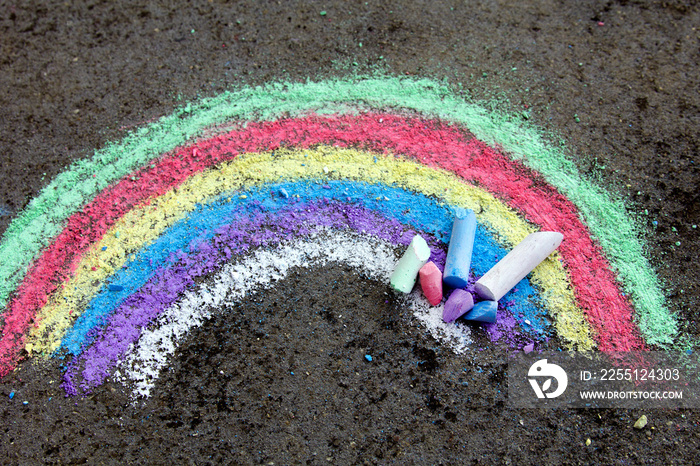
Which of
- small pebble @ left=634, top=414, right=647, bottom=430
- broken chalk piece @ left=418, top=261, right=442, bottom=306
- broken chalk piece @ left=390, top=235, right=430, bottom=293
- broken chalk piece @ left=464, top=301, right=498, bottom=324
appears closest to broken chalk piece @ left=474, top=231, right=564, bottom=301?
broken chalk piece @ left=464, top=301, right=498, bottom=324

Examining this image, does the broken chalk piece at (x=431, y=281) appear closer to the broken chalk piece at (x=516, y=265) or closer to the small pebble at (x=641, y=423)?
the broken chalk piece at (x=516, y=265)

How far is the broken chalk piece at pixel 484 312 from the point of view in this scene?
2.22 metres

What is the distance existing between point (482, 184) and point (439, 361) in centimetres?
106

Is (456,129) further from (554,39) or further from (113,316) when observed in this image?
(113,316)

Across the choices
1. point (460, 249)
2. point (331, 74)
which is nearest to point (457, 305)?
point (460, 249)

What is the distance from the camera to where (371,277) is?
2.38 meters

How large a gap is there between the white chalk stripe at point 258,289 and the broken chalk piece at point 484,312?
0.08 meters

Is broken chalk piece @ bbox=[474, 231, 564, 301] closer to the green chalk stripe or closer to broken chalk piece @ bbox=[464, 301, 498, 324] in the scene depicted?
broken chalk piece @ bbox=[464, 301, 498, 324]

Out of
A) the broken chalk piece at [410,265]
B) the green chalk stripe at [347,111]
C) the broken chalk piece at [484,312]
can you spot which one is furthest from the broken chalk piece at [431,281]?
the green chalk stripe at [347,111]

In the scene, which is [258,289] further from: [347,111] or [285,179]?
[347,111]

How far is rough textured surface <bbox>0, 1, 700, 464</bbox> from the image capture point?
2.09m

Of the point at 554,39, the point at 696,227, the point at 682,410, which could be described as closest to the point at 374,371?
the point at 682,410

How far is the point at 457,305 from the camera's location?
2.24 meters

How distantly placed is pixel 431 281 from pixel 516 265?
442 mm
